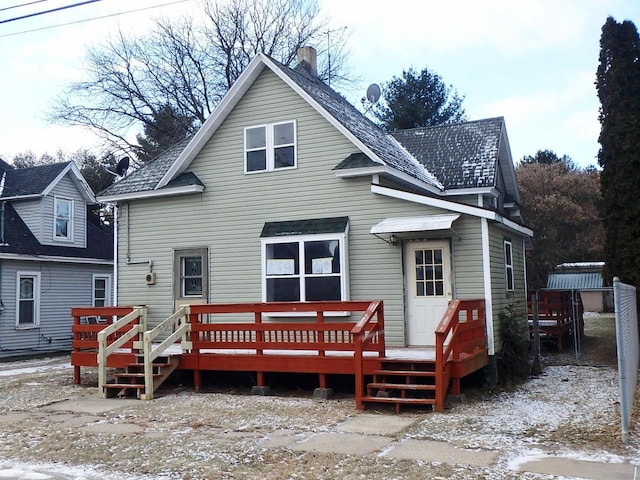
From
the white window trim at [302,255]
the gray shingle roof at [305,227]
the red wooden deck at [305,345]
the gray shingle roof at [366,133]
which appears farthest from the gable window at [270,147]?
the red wooden deck at [305,345]

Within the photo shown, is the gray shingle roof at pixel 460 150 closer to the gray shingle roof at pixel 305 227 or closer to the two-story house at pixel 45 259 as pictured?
the gray shingle roof at pixel 305 227

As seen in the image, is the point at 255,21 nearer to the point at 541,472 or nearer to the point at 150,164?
the point at 150,164

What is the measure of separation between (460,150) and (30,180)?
1468cm

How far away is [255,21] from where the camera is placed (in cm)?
3123

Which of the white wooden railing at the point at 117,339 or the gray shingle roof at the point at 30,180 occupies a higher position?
the gray shingle roof at the point at 30,180

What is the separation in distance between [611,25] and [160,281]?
1206 centimetres

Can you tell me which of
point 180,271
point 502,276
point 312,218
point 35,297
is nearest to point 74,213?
point 35,297

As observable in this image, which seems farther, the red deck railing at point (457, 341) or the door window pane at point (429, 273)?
the door window pane at point (429, 273)

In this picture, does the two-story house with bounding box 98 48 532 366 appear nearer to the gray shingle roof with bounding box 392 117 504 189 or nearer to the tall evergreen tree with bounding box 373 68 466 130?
the gray shingle roof with bounding box 392 117 504 189

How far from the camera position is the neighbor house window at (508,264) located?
13.0 meters

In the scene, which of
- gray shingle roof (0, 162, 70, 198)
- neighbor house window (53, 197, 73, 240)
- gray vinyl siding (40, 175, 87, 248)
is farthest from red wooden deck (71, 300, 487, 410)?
gray shingle roof (0, 162, 70, 198)

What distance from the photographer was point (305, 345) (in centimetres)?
1060

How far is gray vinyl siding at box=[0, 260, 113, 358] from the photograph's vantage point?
19016 mm

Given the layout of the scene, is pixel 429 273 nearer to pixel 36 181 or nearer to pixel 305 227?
pixel 305 227
